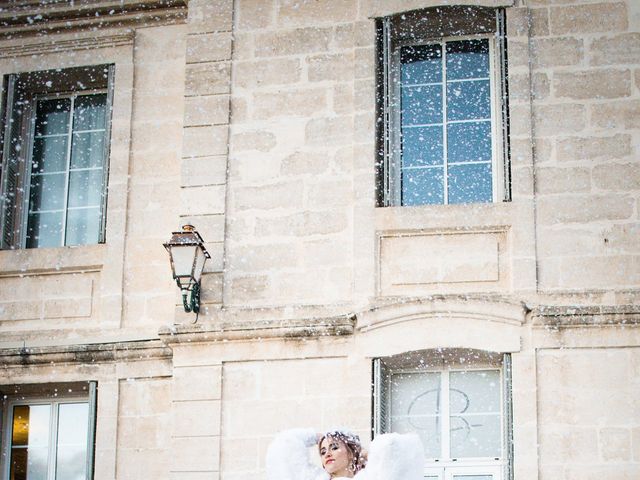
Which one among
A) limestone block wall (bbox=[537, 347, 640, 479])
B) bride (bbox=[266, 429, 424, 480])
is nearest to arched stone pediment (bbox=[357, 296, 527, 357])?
limestone block wall (bbox=[537, 347, 640, 479])

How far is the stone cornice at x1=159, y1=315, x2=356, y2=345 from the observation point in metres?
11.9

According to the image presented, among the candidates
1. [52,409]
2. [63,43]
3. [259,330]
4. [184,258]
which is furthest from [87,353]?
[63,43]

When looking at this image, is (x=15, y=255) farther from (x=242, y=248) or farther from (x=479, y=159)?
(x=479, y=159)

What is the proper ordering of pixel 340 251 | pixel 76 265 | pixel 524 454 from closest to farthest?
1. pixel 524 454
2. pixel 340 251
3. pixel 76 265

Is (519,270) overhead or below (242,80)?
below

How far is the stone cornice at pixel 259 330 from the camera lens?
11.9 metres

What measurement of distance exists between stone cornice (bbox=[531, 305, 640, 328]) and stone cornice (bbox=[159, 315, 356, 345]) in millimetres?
1364

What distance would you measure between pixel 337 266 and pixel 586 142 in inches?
80.4

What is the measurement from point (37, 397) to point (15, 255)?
1150mm

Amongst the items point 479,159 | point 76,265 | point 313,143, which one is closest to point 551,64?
point 479,159

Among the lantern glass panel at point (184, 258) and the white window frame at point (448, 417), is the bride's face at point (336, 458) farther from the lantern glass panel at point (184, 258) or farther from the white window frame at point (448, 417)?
the lantern glass panel at point (184, 258)

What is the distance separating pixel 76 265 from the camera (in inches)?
513

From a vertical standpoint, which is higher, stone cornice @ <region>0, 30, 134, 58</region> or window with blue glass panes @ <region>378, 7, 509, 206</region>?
stone cornice @ <region>0, 30, 134, 58</region>

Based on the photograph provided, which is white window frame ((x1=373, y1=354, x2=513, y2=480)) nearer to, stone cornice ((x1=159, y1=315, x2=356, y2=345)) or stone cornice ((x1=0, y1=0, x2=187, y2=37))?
stone cornice ((x1=159, y1=315, x2=356, y2=345))
